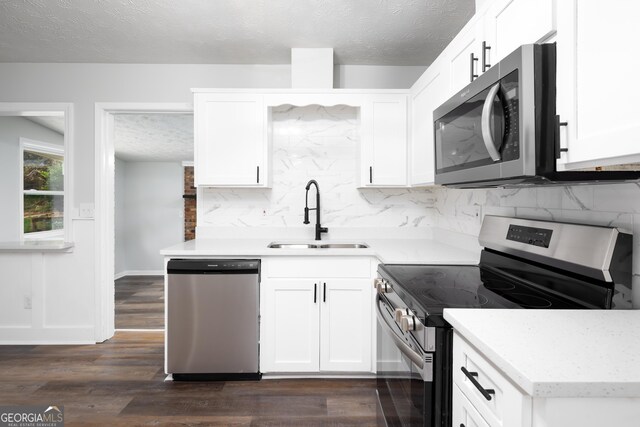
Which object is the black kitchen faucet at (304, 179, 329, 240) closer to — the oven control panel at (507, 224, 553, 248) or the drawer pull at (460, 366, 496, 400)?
the oven control panel at (507, 224, 553, 248)

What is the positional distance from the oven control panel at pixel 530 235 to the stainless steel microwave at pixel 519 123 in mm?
334

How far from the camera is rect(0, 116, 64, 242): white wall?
3.80m

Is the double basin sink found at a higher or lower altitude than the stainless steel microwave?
lower

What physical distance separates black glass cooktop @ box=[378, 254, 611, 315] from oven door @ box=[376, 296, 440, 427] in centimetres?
14

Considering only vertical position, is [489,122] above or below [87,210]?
above

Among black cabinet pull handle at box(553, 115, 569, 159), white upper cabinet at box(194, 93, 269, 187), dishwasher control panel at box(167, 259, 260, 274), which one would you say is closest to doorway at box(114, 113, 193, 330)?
white upper cabinet at box(194, 93, 269, 187)

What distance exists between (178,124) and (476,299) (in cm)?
398

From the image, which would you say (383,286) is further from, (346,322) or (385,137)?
(385,137)

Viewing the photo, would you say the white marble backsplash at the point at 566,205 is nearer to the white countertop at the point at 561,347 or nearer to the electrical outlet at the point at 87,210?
the white countertop at the point at 561,347

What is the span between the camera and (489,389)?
2.81 ft

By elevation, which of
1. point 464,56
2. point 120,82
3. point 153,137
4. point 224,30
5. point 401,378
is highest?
point 224,30

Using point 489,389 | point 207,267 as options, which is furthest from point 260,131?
point 489,389

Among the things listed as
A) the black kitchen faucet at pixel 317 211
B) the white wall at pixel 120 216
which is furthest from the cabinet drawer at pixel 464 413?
the white wall at pixel 120 216

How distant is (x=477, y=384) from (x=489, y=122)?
0.79 metres
